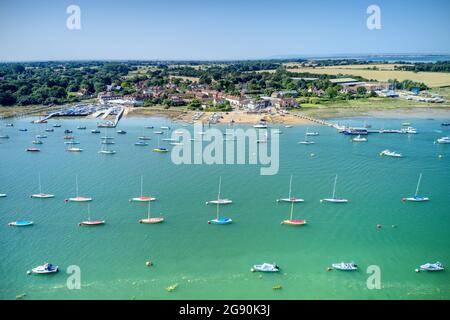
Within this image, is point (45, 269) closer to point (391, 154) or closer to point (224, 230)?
point (224, 230)

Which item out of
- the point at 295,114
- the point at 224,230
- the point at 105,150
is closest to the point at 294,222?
the point at 224,230

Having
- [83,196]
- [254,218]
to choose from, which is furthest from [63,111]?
[254,218]

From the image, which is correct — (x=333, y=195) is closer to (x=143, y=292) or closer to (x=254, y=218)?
(x=254, y=218)

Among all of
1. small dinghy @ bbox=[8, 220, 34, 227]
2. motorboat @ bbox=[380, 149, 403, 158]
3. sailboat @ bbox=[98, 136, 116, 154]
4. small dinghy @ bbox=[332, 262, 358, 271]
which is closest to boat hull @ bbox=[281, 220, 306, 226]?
A: small dinghy @ bbox=[332, 262, 358, 271]

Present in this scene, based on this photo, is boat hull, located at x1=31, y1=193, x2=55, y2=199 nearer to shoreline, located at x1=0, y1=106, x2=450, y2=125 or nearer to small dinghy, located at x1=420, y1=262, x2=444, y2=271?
small dinghy, located at x1=420, y1=262, x2=444, y2=271

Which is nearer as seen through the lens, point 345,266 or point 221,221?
point 345,266

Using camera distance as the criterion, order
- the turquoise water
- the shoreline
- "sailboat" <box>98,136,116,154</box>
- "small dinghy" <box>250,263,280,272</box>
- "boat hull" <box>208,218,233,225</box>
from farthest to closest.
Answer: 1. the shoreline
2. "sailboat" <box>98,136,116,154</box>
3. "boat hull" <box>208,218,233,225</box>
4. "small dinghy" <box>250,263,280,272</box>
5. the turquoise water
